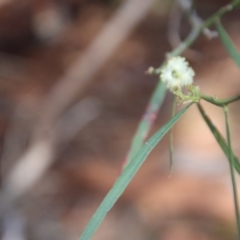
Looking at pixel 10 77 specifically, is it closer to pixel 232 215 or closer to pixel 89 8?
pixel 89 8

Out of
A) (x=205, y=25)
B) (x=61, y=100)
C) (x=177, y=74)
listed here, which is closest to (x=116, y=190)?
(x=177, y=74)

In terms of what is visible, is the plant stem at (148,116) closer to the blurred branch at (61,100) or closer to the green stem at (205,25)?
the green stem at (205,25)

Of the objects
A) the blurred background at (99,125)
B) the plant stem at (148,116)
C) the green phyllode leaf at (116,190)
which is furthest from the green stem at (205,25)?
the blurred background at (99,125)

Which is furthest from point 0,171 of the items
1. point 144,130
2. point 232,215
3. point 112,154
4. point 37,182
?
point 144,130

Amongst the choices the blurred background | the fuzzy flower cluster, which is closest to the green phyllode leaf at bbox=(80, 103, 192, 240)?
the fuzzy flower cluster

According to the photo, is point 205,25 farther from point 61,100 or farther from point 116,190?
point 61,100

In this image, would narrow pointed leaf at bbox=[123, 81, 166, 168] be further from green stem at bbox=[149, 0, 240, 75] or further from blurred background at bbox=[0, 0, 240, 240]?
blurred background at bbox=[0, 0, 240, 240]
